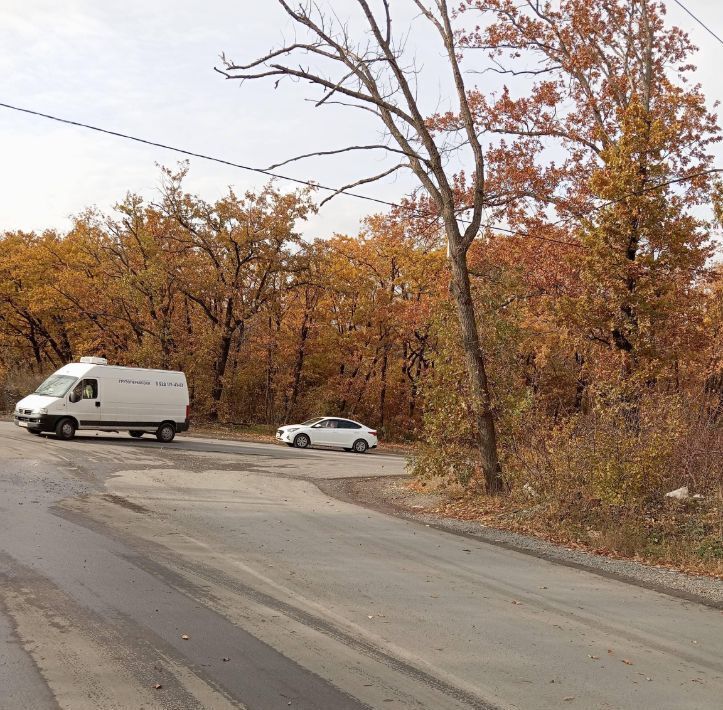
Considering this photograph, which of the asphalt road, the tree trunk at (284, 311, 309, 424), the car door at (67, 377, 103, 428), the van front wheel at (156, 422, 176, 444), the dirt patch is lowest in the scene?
the dirt patch

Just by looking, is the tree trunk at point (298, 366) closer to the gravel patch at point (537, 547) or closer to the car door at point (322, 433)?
the car door at point (322, 433)

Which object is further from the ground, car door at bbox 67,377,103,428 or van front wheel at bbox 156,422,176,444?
car door at bbox 67,377,103,428

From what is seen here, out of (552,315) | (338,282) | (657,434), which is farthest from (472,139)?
(338,282)

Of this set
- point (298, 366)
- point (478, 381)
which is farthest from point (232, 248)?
point (478, 381)

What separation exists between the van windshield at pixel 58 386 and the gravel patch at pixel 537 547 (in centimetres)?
1016

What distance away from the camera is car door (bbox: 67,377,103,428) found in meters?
22.5

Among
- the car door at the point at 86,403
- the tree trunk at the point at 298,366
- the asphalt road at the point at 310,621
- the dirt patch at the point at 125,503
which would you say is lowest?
the dirt patch at the point at 125,503

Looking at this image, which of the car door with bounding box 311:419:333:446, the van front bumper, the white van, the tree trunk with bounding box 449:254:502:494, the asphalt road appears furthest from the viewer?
the car door with bounding box 311:419:333:446

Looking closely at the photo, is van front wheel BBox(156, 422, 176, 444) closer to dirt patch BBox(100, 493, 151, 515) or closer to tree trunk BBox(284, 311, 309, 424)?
dirt patch BBox(100, 493, 151, 515)

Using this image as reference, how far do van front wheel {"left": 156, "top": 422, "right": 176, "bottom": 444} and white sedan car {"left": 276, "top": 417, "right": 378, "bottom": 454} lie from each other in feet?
21.7

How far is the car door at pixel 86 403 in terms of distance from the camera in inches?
885

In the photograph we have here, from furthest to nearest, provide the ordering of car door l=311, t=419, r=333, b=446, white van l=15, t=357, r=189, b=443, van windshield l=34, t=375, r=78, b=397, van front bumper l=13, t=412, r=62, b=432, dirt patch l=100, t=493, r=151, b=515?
car door l=311, t=419, r=333, b=446
van windshield l=34, t=375, r=78, b=397
white van l=15, t=357, r=189, b=443
van front bumper l=13, t=412, r=62, b=432
dirt patch l=100, t=493, r=151, b=515

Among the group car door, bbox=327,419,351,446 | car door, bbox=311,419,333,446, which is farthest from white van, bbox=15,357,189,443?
car door, bbox=327,419,351,446

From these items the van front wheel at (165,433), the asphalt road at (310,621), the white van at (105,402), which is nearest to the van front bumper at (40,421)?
the white van at (105,402)
